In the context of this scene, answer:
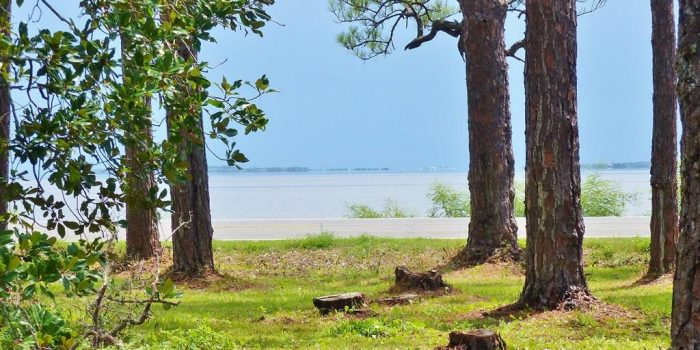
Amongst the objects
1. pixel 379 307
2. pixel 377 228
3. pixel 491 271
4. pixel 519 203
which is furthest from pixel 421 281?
pixel 519 203

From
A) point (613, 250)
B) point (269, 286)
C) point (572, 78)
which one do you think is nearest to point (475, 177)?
point (613, 250)

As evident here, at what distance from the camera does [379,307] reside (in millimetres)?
8898

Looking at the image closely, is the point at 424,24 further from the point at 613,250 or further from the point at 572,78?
the point at 572,78

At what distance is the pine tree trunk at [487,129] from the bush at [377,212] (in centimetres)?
1281

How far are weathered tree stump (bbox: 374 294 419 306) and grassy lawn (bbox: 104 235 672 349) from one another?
0.18 metres

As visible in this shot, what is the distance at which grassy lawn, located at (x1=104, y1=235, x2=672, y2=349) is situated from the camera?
269 inches

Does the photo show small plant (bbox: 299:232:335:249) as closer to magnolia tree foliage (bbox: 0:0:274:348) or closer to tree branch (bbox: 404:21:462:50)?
tree branch (bbox: 404:21:462:50)

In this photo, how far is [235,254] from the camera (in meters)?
14.9

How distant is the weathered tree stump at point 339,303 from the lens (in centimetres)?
868

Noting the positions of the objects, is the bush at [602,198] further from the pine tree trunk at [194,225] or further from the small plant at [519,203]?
the pine tree trunk at [194,225]

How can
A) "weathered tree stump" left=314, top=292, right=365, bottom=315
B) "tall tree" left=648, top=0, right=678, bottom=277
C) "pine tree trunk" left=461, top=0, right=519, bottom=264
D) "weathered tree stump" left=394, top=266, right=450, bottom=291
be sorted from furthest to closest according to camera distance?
1. "pine tree trunk" left=461, top=0, right=519, bottom=264
2. "tall tree" left=648, top=0, right=678, bottom=277
3. "weathered tree stump" left=394, top=266, right=450, bottom=291
4. "weathered tree stump" left=314, top=292, right=365, bottom=315

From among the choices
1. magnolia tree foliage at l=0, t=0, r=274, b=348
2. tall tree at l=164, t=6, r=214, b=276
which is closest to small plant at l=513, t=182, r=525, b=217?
tall tree at l=164, t=6, r=214, b=276

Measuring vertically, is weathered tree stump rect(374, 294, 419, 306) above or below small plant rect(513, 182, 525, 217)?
below

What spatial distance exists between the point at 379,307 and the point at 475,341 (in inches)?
120
